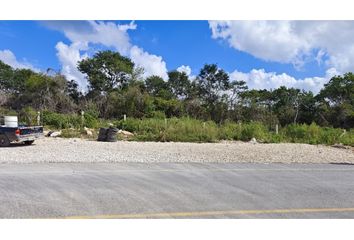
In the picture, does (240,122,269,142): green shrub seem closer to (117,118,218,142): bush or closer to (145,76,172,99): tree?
(117,118,218,142): bush

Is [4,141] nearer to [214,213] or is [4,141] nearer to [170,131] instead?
[170,131]

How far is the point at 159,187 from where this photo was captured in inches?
293

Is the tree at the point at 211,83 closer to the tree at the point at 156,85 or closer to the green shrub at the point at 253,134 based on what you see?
the tree at the point at 156,85

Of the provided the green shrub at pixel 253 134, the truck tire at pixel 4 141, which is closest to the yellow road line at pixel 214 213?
the truck tire at pixel 4 141

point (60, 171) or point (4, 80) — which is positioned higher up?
point (4, 80)

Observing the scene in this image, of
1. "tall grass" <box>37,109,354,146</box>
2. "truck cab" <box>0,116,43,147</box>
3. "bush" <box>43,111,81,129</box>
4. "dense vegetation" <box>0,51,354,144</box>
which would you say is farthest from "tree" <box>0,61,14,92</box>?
"truck cab" <box>0,116,43,147</box>

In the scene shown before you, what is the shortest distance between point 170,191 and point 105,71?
123 feet

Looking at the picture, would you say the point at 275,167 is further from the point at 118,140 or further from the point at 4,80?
the point at 4,80

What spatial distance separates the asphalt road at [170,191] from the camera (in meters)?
5.59

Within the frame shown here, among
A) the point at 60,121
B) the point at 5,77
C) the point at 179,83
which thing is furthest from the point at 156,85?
the point at 60,121

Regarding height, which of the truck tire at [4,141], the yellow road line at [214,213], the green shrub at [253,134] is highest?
the green shrub at [253,134]

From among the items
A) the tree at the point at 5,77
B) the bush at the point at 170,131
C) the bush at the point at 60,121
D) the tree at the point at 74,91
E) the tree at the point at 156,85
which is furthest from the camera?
the tree at the point at 156,85

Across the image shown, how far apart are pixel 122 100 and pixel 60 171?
2732cm

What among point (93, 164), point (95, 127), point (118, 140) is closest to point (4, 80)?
point (95, 127)
